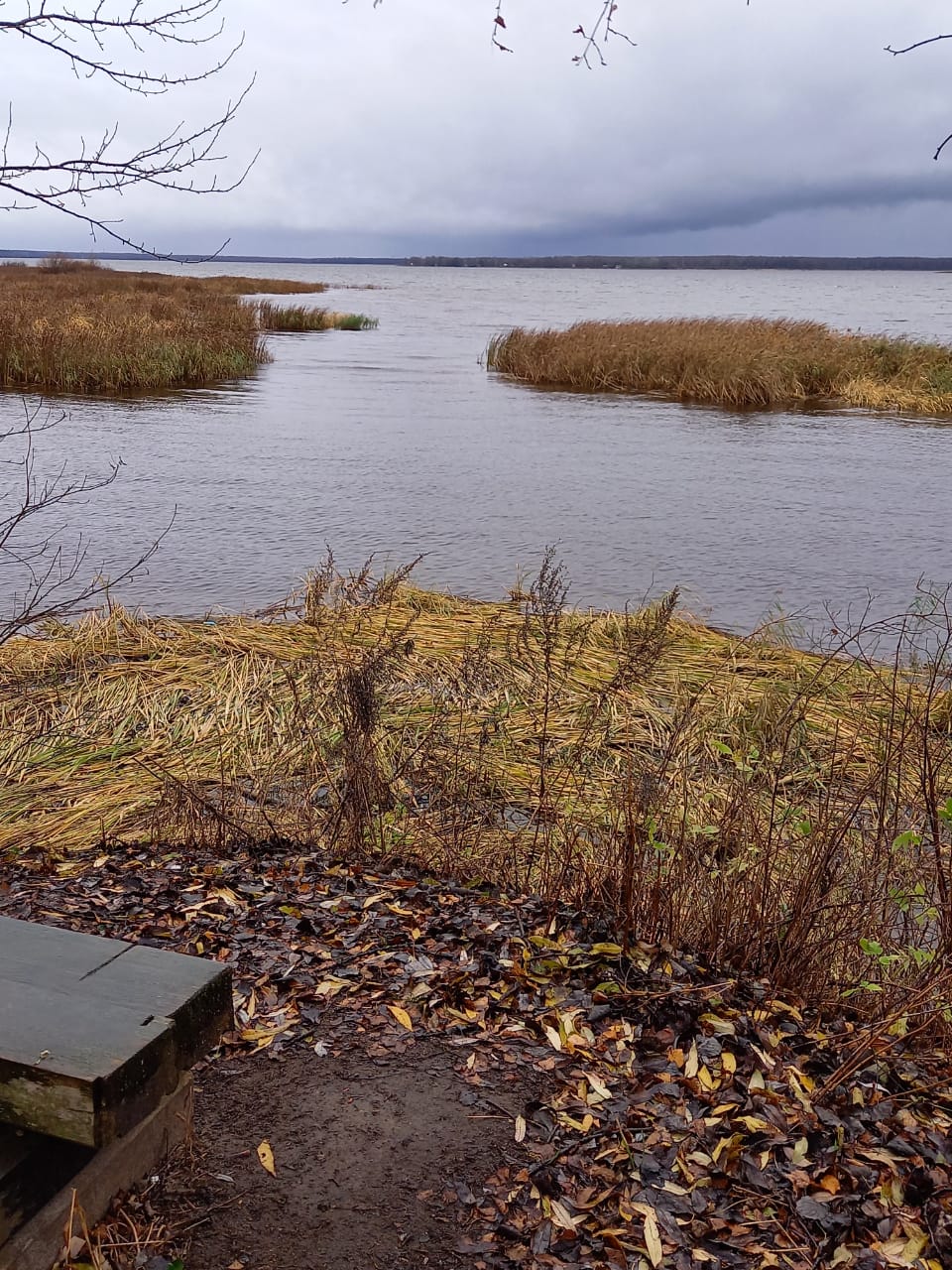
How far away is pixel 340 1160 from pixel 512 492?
11403mm

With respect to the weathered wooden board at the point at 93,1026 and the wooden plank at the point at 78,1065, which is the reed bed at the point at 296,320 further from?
the wooden plank at the point at 78,1065

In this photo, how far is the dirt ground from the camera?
2.32 m

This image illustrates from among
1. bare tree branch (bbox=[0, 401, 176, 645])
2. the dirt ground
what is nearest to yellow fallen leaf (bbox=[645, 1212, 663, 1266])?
the dirt ground

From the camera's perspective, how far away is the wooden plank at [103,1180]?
6.84 ft

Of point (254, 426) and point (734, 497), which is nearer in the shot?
point (734, 497)

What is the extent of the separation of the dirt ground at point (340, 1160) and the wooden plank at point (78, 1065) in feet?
1.55

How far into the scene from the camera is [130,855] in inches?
176

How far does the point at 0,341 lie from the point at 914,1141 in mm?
20835

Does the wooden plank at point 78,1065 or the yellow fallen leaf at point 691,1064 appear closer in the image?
the wooden plank at point 78,1065

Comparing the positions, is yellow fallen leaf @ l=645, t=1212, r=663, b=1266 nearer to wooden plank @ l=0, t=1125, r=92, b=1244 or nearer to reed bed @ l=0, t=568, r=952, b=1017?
reed bed @ l=0, t=568, r=952, b=1017

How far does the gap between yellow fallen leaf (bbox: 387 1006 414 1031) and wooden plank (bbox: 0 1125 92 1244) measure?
1.14 m

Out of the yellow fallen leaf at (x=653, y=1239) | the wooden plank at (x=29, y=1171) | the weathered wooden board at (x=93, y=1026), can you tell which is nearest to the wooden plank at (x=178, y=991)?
the weathered wooden board at (x=93, y=1026)

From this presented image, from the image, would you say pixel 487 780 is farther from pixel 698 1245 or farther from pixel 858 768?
pixel 698 1245

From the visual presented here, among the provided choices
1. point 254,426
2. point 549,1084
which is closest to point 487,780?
point 549,1084
